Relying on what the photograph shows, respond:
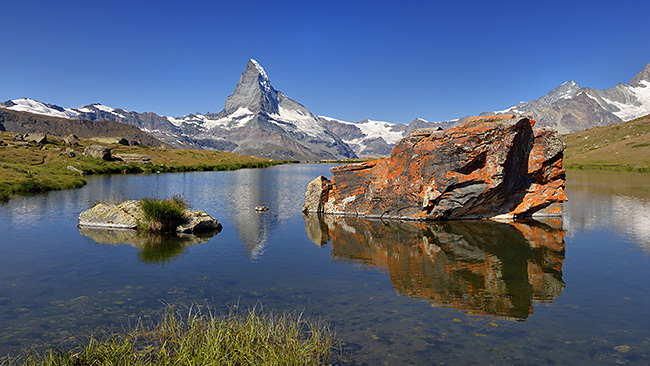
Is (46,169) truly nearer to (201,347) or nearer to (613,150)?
(201,347)

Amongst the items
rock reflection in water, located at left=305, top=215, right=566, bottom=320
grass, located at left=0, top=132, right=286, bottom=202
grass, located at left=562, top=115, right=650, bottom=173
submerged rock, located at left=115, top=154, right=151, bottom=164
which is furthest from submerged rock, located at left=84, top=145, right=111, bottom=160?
grass, located at left=562, top=115, right=650, bottom=173

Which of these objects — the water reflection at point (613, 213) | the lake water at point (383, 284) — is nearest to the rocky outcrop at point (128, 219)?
the lake water at point (383, 284)

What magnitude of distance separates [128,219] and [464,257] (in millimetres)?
21425

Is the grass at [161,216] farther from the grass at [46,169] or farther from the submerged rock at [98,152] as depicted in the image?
the submerged rock at [98,152]

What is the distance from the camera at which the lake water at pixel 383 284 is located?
362 inches

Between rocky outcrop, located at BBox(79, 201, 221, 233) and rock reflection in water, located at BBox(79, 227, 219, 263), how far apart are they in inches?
29.7

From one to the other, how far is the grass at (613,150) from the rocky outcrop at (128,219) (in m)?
92.7

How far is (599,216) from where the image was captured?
27.4 meters

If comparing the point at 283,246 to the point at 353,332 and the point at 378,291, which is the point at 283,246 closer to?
the point at 378,291

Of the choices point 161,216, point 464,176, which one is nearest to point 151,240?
point 161,216

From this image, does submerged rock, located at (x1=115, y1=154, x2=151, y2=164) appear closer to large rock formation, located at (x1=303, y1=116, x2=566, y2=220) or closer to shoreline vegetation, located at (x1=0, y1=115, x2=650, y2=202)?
shoreline vegetation, located at (x1=0, y1=115, x2=650, y2=202)

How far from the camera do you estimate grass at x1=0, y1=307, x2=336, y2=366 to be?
25.3 ft

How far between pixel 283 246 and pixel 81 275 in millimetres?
9368

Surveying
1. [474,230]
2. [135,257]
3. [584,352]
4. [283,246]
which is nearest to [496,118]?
[474,230]
